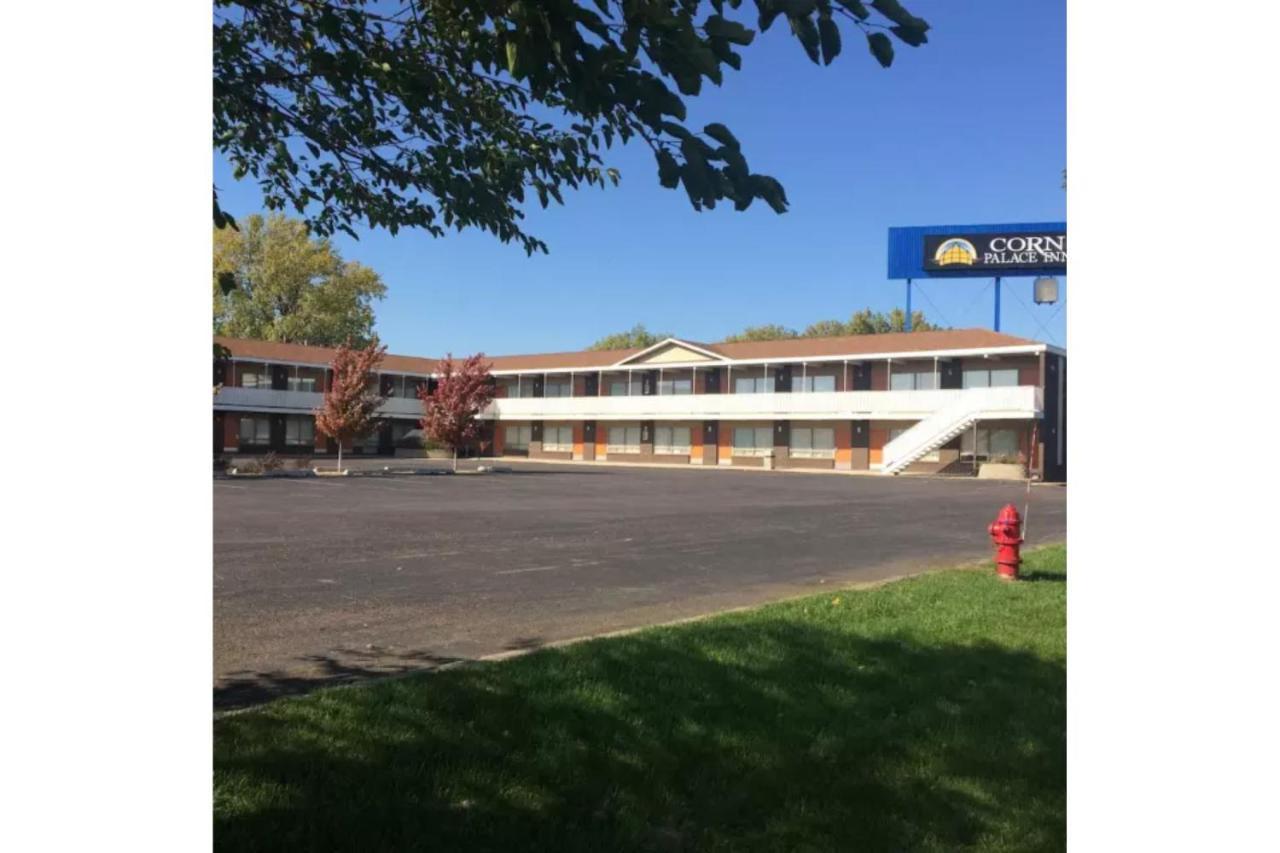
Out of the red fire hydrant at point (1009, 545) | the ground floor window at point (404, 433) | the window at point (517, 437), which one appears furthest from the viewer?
the window at point (517, 437)

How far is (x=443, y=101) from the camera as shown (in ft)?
12.3

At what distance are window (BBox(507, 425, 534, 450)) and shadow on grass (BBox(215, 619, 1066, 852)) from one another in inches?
2126

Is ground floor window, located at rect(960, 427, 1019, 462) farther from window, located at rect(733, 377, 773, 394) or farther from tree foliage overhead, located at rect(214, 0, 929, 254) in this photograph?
tree foliage overhead, located at rect(214, 0, 929, 254)

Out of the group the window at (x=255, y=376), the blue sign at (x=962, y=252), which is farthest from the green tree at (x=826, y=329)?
the window at (x=255, y=376)

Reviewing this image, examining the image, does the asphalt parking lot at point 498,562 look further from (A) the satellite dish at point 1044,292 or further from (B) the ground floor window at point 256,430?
(B) the ground floor window at point 256,430

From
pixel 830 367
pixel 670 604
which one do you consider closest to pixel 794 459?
pixel 830 367

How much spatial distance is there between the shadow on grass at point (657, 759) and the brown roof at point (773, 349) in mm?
31082

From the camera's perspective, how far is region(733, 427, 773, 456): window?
5109 centimetres

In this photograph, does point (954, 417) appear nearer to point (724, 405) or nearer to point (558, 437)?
point (724, 405)

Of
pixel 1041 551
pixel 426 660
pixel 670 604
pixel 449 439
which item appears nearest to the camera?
pixel 426 660

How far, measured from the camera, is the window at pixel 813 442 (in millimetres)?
48594
